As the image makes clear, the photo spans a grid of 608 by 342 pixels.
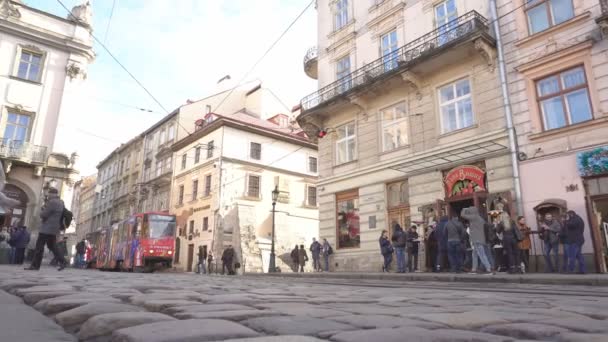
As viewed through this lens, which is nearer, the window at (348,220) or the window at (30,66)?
the window at (348,220)

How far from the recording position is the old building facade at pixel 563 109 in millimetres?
12406

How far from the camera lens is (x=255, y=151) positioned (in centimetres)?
3453

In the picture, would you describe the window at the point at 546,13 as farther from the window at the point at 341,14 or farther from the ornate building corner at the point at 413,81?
the window at the point at 341,14

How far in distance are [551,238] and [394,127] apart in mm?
8275

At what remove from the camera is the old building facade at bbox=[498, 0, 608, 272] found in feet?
40.7

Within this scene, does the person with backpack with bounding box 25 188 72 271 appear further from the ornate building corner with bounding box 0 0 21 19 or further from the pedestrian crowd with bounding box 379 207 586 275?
the ornate building corner with bounding box 0 0 21 19

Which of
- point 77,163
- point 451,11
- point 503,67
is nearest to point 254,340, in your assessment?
point 503,67

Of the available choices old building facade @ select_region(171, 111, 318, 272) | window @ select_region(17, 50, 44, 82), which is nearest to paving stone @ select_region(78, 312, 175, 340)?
old building facade @ select_region(171, 111, 318, 272)

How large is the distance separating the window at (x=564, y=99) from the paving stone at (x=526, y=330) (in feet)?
42.6

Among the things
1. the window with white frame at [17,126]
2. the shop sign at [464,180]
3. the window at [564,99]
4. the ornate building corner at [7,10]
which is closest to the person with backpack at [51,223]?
the shop sign at [464,180]

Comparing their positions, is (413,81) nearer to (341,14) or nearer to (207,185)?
(341,14)

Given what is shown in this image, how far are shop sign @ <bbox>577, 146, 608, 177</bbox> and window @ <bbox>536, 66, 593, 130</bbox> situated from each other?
1.24 metres

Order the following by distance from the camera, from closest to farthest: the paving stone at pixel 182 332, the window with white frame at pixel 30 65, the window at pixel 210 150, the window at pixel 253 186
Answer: the paving stone at pixel 182 332 → the window with white frame at pixel 30 65 → the window at pixel 253 186 → the window at pixel 210 150

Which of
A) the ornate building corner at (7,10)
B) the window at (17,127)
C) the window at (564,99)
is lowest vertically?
the window at (564,99)
